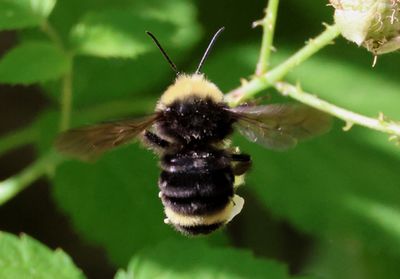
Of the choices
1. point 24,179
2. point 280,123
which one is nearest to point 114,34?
point 24,179

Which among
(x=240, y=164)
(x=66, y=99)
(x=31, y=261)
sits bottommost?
(x=31, y=261)

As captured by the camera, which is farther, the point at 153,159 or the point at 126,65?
the point at 126,65

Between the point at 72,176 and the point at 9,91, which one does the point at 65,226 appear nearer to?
Answer: the point at 9,91

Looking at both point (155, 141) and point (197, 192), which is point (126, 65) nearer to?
point (155, 141)

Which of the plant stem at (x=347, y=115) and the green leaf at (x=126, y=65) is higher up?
the plant stem at (x=347, y=115)

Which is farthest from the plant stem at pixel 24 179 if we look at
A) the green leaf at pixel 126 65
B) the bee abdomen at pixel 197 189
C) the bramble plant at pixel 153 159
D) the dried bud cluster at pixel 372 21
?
the dried bud cluster at pixel 372 21

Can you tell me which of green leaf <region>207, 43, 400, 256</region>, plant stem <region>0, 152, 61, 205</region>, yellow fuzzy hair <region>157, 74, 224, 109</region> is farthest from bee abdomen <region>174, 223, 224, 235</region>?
green leaf <region>207, 43, 400, 256</region>

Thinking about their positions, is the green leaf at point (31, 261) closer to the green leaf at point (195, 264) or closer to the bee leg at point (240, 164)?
the green leaf at point (195, 264)

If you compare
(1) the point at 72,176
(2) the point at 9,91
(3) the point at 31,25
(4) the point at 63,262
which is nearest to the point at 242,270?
(4) the point at 63,262
